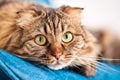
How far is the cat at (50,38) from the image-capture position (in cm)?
95

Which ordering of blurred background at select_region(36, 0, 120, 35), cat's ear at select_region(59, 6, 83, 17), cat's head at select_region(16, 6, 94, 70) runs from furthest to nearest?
blurred background at select_region(36, 0, 120, 35) < cat's ear at select_region(59, 6, 83, 17) < cat's head at select_region(16, 6, 94, 70)

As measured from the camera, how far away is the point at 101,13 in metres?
1.84

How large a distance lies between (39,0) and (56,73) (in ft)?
2.18

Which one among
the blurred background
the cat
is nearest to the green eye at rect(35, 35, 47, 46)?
the cat

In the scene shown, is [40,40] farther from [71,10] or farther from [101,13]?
[101,13]

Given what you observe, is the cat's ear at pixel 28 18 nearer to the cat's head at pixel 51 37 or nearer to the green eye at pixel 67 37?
the cat's head at pixel 51 37

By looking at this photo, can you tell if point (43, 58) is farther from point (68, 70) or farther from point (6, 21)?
point (6, 21)

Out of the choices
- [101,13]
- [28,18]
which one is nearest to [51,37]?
[28,18]

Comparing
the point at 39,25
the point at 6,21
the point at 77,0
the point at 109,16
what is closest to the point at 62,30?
the point at 39,25

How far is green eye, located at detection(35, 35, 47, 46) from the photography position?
0.97m

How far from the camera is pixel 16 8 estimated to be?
1201 millimetres

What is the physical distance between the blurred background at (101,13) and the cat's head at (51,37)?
2.18 feet

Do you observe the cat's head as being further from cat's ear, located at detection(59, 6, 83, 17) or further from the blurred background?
the blurred background

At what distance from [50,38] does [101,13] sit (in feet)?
3.10
